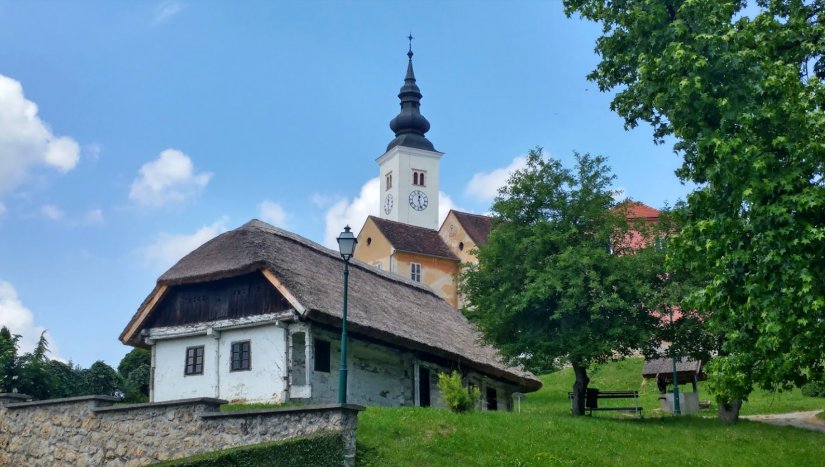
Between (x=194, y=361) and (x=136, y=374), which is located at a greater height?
(x=136, y=374)

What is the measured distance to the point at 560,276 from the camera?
1049 inches

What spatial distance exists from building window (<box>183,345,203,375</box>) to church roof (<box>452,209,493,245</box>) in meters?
35.7

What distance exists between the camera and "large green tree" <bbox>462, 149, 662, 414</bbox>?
26.6m

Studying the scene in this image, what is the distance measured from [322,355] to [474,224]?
38.5m

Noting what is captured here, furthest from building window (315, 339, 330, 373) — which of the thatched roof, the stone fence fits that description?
the stone fence

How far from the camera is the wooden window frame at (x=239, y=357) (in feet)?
89.0

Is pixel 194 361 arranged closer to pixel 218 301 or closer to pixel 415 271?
pixel 218 301

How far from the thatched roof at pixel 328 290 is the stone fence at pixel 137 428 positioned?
21.9 ft

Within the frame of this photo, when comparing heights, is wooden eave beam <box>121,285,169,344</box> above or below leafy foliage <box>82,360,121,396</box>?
above

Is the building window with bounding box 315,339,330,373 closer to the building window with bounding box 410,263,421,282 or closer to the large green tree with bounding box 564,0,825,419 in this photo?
the large green tree with bounding box 564,0,825,419

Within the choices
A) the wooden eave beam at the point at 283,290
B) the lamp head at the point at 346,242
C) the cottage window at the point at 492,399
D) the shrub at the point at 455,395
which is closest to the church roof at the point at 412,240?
the cottage window at the point at 492,399

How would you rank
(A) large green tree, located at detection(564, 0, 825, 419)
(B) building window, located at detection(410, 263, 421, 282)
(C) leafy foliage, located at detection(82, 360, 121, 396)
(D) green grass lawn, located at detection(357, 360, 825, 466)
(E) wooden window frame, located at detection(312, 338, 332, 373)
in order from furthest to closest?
(B) building window, located at detection(410, 263, 421, 282), (C) leafy foliage, located at detection(82, 360, 121, 396), (E) wooden window frame, located at detection(312, 338, 332, 373), (D) green grass lawn, located at detection(357, 360, 825, 466), (A) large green tree, located at detection(564, 0, 825, 419)

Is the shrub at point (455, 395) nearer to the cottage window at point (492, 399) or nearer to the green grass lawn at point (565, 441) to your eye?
the green grass lawn at point (565, 441)

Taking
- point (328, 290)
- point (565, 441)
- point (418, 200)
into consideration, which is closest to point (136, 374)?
point (328, 290)
